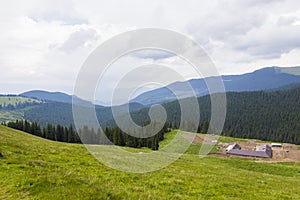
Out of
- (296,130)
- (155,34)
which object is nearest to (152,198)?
(155,34)

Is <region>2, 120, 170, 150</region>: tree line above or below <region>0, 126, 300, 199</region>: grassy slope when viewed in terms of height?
below

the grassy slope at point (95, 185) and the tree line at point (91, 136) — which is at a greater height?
the grassy slope at point (95, 185)

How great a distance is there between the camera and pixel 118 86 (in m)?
15.0

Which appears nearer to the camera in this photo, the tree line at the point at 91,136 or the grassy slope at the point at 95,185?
the grassy slope at the point at 95,185

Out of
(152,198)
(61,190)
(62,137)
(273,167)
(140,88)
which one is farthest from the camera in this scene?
(62,137)

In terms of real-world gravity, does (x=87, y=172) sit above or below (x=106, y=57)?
below

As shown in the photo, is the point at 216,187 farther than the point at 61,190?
Yes

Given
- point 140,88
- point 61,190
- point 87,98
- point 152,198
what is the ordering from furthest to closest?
point 140,88
point 87,98
point 152,198
point 61,190

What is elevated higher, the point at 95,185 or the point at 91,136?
the point at 95,185

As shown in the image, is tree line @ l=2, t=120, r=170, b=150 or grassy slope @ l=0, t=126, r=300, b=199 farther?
tree line @ l=2, t=120, r=170, b=150

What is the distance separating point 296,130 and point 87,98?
697ft

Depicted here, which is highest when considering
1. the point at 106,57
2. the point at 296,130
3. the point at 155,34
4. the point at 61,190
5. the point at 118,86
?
the point at 155,34

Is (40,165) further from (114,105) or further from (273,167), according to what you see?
(273,167)

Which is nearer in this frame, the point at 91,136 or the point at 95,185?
the point at 95,185
